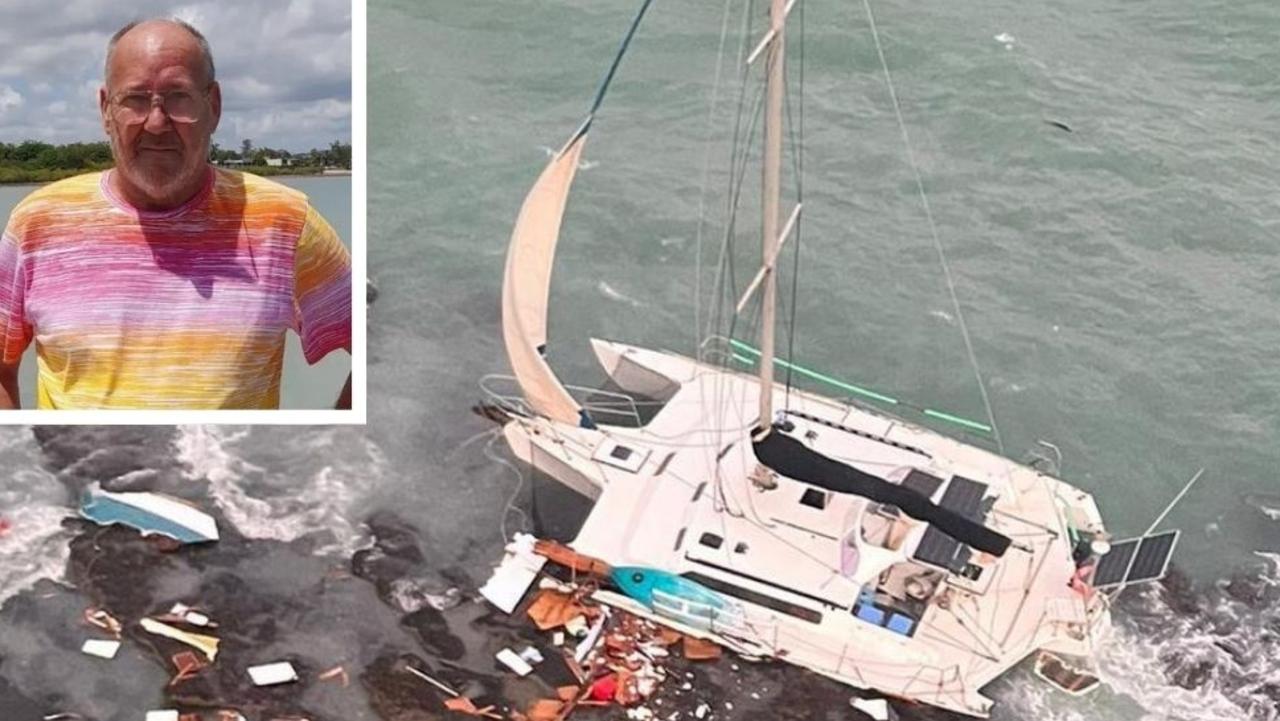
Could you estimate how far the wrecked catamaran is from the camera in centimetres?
2334

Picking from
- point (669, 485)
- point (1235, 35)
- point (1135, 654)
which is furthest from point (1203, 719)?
point (1235, 35)

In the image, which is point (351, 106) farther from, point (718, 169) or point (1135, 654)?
point (718, 169)

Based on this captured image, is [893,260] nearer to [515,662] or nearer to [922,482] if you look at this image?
[922,482]

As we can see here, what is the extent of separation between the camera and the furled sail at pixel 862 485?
77.0 ft

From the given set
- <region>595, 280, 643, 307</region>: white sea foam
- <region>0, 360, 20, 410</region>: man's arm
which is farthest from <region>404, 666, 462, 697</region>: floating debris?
<region>595, 280, 643, 307</region>: white sea foam

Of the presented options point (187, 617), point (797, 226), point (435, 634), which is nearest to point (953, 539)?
point (435, 634)

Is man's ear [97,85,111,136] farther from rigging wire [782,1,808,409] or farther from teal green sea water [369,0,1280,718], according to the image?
teal green sea water [369,0,1280,718]

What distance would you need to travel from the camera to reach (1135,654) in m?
24.8

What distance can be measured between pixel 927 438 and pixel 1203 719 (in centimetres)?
744

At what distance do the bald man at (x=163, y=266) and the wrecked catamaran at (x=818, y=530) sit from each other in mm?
12352

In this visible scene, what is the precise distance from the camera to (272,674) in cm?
2303

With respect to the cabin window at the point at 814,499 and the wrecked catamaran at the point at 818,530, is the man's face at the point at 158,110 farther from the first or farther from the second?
the cabin window at the point at 814,499

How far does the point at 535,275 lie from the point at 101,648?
10.6m

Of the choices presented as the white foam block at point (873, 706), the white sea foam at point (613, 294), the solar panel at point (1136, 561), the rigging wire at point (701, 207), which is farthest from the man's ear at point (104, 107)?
the white sea foam at point (613, 294)
